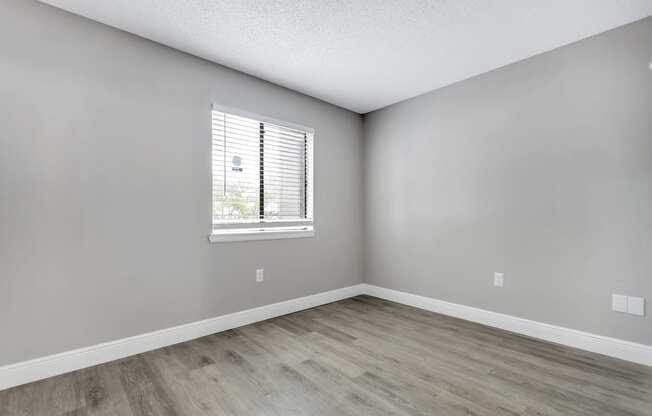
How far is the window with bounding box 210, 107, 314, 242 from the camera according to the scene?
9.30ft

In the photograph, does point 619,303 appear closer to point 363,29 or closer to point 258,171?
point 363,29

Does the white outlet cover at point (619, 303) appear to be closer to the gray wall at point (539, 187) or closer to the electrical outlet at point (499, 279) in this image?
the gray wall at point (539, 187)

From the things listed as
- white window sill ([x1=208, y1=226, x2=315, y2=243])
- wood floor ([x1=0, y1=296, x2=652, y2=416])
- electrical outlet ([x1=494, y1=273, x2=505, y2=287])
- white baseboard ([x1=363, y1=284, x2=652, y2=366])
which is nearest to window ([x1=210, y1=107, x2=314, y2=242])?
white window sill ([x1=208, y1=226, x2=315, y2=243])

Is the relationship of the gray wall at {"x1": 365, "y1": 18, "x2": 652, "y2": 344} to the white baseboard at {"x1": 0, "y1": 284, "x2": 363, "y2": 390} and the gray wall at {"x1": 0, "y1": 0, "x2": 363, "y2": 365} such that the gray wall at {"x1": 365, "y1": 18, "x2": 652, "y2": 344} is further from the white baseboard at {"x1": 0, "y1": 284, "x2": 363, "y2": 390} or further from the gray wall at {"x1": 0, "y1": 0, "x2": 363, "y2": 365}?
the gray wall at {"x1": 0, "y1": 0, "x2": 363, "y2": 365}

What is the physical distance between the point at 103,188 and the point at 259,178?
131 cm

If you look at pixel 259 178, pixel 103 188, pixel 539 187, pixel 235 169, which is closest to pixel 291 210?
pixel 259 178

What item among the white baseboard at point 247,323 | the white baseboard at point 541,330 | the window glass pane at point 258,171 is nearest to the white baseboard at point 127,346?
the white baseboard at point 247,323

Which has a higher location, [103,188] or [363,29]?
[363,29]

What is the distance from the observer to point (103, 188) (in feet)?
7.20

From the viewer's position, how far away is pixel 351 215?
402cm

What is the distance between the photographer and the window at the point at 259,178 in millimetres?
2836

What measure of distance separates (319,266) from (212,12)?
8.54ft

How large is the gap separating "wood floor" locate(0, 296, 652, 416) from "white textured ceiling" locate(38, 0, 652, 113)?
2.38 meters

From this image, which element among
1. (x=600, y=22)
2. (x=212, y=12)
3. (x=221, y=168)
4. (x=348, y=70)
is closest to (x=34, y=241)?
(x=221, y=168)
